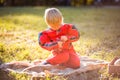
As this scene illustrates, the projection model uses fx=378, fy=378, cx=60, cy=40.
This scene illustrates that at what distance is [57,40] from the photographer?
4832 mm

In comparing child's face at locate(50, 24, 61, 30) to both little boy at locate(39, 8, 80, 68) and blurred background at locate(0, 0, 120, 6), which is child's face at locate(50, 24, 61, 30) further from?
blurred background at locate(0, 0, 120, 6)

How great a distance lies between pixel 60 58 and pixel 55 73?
352 mm

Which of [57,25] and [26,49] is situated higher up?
[57,25]

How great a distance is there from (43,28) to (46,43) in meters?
4.31

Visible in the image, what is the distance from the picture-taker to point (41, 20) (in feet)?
35.4

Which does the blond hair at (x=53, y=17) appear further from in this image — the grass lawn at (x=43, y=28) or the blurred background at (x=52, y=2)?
the blurred background at (x=52, y=2)

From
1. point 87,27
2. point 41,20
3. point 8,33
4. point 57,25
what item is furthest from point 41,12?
point 57,25

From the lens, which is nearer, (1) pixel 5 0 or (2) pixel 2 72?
(2) pixel 2 72

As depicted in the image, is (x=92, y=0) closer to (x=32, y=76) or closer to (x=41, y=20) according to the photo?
(x=41, y=20)

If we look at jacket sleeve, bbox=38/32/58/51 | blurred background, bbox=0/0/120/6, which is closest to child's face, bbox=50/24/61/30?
jacket sleeve, bbox=38/32/58/51

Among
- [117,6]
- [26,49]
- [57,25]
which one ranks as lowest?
[117,6]

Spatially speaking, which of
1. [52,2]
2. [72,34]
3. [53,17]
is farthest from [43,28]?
[52,2]

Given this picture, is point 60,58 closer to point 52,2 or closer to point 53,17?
point 53,17

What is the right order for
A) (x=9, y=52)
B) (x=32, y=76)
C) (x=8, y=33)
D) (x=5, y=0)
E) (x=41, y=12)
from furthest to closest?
(x=5, y=0), (x=41, y=12), (x=8, y=33), (x=9, y=52), (x=32, y=76)
